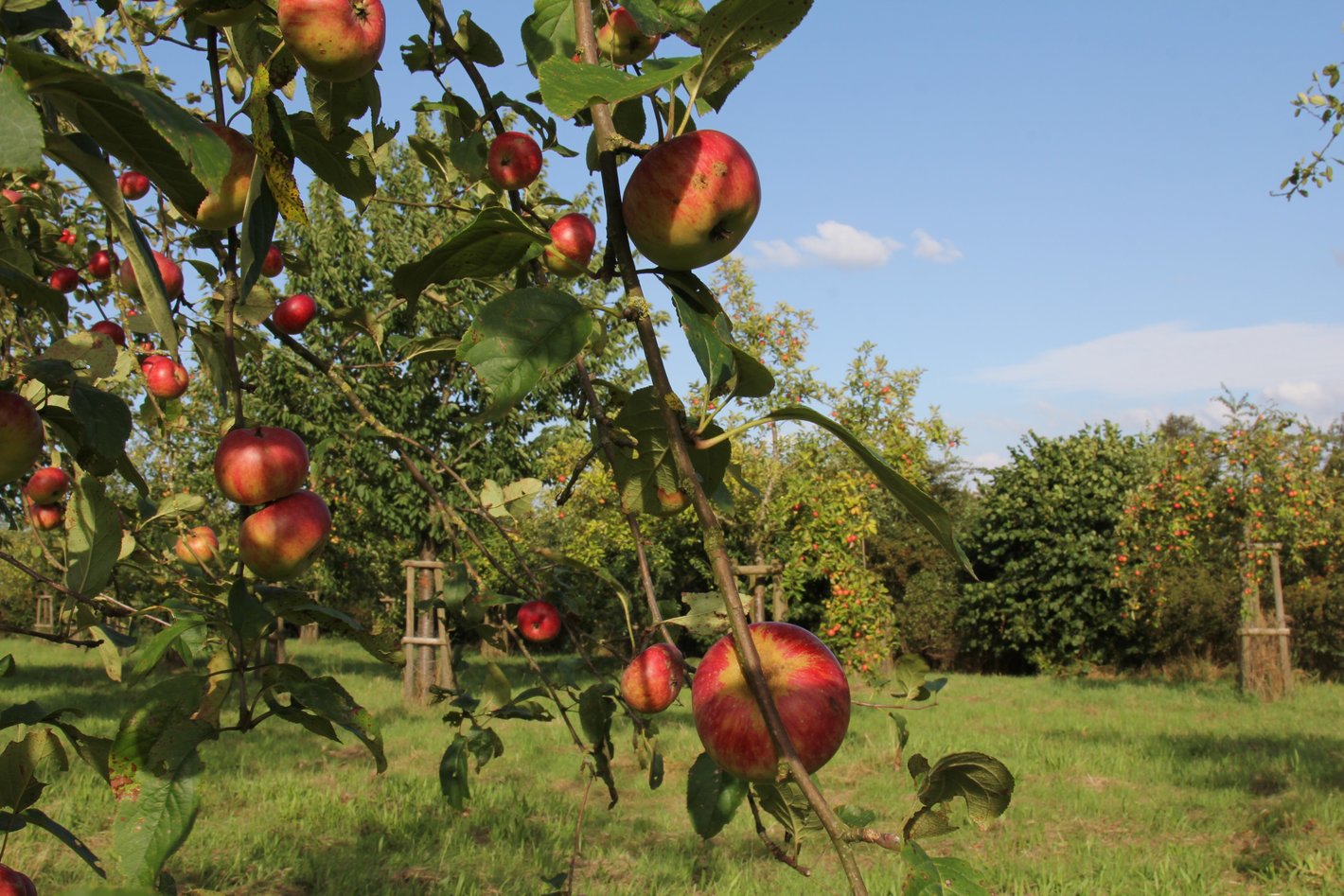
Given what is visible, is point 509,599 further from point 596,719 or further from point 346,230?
point 346,230

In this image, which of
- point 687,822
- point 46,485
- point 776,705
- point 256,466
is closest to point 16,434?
point 256,466

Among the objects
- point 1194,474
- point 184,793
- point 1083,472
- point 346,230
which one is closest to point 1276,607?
point 1194,474

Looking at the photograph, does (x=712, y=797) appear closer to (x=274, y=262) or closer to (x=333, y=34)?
(x=333, y=34)

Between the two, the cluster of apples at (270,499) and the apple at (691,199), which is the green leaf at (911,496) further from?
the cluster of apples at (270,499)

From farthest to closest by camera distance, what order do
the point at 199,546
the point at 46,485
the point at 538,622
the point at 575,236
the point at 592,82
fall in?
the point at 538,622 → the point at 199,546 → the point at 46,485 → the point at 575,236 → the point at 592,82

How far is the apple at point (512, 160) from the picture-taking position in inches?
45.3

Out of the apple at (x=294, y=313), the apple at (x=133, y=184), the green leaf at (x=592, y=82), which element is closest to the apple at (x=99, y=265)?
the apple at (x=133, y=184)

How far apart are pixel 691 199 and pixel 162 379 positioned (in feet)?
4.63

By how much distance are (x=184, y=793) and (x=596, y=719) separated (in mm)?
570

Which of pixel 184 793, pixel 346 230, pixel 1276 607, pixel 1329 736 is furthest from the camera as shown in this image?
pixel 1276 607

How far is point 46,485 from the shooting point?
1623 millimetres

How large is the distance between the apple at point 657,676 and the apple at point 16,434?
614 mm

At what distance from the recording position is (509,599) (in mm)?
1641

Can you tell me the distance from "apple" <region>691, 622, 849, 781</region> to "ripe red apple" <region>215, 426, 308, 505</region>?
502 millimetres
